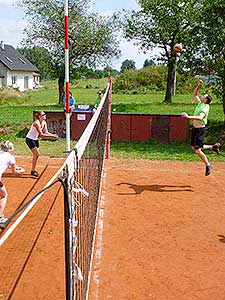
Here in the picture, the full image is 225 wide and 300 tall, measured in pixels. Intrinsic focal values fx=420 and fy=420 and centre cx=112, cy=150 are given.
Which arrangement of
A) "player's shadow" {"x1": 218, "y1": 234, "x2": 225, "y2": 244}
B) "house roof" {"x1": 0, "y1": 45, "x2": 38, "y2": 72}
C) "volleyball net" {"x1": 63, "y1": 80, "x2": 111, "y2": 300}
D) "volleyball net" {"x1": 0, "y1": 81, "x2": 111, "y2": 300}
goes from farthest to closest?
"house roof" {"x1": 0, "y1": 45, "x2": 38, "y2": 72}
"player's shadow" {"x1": 218, "y1": 234, "x2": 225, "y2": 244}
"volleyball net" {"x1": 63, "y1": 80, "x2": 111, "y2": 300}
"volleyball net" {"x1": 0, "y1": 81, "x2": 111, "y2": 300}

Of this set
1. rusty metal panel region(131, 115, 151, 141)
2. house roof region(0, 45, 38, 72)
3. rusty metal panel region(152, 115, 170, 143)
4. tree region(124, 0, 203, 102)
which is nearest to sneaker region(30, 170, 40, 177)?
rusty metal panel region(131, 115, 151, 141)

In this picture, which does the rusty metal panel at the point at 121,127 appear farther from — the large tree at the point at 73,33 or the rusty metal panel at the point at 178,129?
the large tree at the point at 73,33

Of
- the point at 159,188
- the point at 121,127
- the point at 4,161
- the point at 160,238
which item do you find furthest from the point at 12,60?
the point at 160,238

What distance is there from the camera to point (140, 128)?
52.0 ft

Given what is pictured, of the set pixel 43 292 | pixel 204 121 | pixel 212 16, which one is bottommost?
pixel 43 292

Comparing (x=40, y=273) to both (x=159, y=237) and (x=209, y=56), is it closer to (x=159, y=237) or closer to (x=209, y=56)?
(x=159, y=237)

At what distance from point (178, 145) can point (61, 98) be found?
14992 mm

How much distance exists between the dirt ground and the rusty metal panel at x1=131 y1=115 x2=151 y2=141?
5.07 meters

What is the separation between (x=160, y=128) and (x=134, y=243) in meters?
9.65

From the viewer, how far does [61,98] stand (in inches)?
1128

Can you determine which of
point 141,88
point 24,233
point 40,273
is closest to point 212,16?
point 24,233

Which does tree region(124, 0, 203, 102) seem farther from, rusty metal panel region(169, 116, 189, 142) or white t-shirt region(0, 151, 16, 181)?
white t-shirt region(0, 151, 16, 181)

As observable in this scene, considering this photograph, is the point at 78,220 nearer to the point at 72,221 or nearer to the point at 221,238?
the point at 72,221

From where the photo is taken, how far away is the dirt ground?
5.22 m
